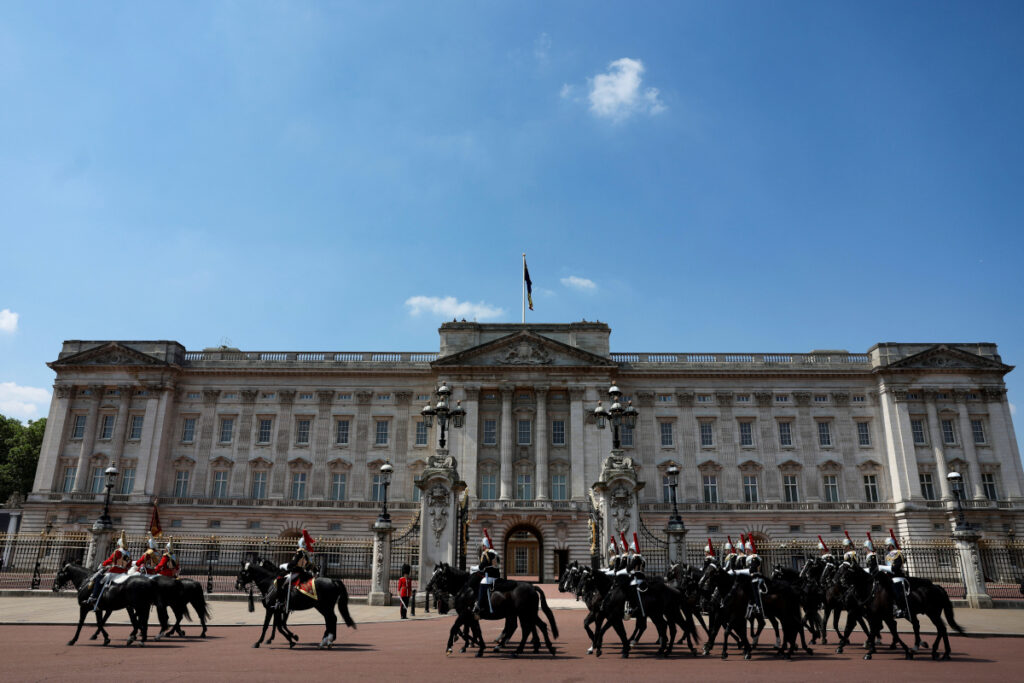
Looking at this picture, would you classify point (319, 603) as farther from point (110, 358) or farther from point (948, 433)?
point (948, 433)

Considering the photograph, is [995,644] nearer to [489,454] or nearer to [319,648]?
[319,648]

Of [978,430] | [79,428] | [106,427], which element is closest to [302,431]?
[106,427]

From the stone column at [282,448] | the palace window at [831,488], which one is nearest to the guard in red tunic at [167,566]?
the stone column at [282,448]

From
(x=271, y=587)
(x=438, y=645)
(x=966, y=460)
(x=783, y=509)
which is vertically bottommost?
(x=438, y=645)

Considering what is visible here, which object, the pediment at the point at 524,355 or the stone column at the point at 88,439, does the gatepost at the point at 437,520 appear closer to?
the pediment at the point at 524,355

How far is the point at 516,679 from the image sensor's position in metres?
10.8

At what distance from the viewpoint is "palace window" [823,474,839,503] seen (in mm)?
50938

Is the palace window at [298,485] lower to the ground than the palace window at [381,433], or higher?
lower

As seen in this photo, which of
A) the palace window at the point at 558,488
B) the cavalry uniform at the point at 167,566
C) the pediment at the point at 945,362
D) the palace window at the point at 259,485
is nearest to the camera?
the cavalry uniform at the point at 167,566

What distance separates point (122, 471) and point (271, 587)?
145 feet

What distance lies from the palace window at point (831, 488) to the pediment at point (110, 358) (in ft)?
169

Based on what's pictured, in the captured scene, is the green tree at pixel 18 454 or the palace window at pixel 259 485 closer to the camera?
the palace window at pixel 259 485

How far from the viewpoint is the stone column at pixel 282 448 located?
2040 inches

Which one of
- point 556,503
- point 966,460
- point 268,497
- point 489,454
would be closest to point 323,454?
point 268,497
